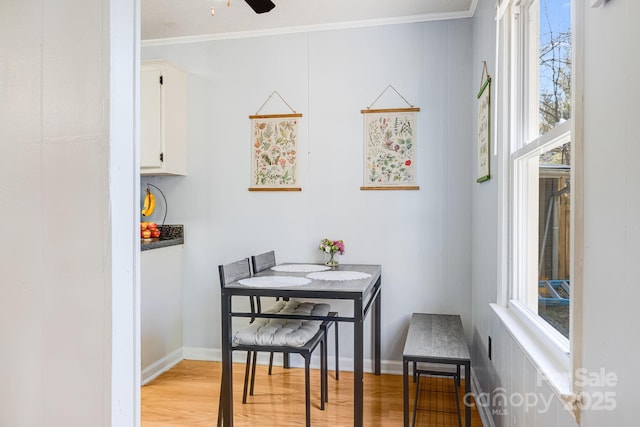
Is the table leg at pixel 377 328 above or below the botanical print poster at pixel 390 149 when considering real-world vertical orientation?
below

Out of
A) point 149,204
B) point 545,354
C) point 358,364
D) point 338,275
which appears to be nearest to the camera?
point 545,354

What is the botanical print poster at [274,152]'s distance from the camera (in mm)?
3238

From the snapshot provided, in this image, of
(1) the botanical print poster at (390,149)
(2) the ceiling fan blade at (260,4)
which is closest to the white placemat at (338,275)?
(1) the botanical print poster at (390,149)

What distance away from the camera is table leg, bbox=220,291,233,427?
7.06 feet

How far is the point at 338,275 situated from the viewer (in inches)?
102

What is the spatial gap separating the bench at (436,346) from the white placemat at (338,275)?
1.43 ft

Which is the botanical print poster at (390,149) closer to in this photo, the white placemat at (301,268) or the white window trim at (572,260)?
the white placemat at (301,268)

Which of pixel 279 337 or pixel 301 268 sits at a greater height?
pixel 301 268

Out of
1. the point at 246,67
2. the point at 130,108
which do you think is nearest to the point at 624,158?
the point at 130,108

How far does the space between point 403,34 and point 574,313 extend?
2.56 meters

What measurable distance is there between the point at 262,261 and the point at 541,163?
70.3 inches

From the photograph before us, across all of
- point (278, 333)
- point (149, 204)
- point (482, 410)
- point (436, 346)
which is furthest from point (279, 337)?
point (149, 204)

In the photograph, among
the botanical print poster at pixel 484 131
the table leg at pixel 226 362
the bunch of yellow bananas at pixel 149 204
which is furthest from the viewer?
the bunch of yellow bananas at pixel 149 204

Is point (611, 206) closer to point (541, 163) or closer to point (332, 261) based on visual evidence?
point (541, 163)
